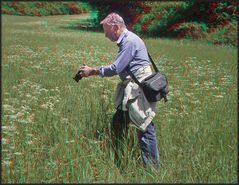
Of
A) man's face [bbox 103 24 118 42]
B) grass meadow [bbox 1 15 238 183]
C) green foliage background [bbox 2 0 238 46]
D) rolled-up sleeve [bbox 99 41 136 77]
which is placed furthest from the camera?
green foliage background [bbox 2 0 238 46]

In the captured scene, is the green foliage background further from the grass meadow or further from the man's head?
the man's head

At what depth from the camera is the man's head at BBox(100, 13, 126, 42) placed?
402 centimetres

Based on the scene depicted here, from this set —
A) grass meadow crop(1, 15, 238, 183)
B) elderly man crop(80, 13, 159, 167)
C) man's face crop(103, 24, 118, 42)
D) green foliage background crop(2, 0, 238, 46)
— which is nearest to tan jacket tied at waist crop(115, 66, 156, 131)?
elderly man crop(80, 13, 159, 167)

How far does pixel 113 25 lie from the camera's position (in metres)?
4.04

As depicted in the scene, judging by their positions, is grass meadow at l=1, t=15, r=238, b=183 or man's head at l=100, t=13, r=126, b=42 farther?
man's head at l=100, t=13, r=126, b=42

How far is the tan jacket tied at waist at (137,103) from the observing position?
3.98 m

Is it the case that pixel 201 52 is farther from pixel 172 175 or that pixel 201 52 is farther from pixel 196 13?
pixel 172 175

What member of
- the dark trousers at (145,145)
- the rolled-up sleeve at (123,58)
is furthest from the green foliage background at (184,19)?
the rolled-up sleeve at (123,58)

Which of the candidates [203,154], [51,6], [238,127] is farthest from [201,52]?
[51,6]

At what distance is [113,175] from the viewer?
338cm

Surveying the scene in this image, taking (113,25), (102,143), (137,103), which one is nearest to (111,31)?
(113,25)

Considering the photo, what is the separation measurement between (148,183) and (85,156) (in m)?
0.70

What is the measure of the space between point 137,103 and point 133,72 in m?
0.35

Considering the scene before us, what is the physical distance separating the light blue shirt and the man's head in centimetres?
7
